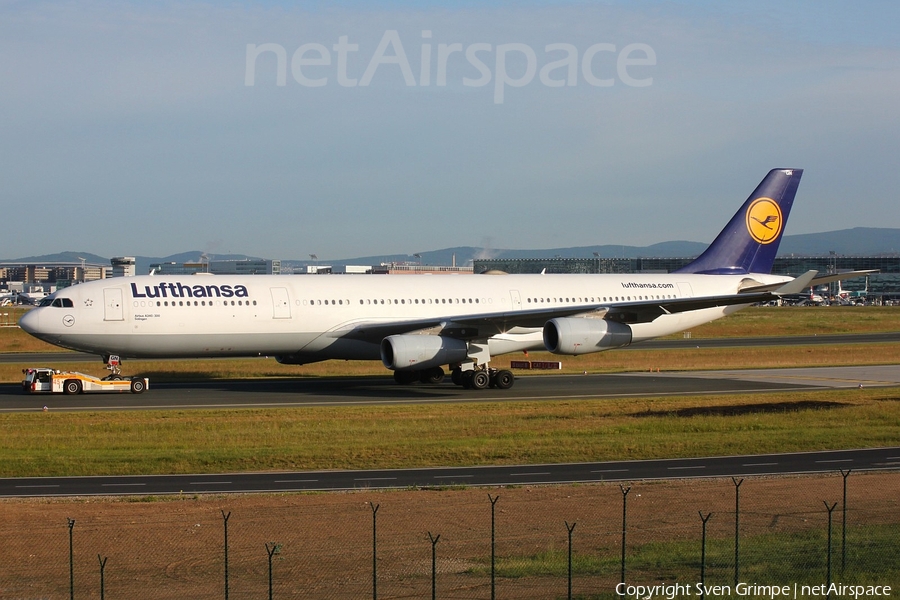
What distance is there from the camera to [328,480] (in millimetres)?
26703

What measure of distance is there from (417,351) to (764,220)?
79.3ft

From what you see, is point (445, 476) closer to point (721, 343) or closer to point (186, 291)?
point (186, 291)

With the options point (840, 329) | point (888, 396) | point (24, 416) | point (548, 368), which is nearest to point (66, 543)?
point (24, 416)

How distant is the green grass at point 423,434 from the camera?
2936 centimetres

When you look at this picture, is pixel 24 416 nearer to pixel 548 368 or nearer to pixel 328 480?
pixel 328 480

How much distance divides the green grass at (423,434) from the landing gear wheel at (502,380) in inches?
230

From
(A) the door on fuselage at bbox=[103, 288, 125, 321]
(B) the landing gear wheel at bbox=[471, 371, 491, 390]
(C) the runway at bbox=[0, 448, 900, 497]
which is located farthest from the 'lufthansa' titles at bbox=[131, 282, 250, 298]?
(C) the runway at bbox=[0, 448, 900, 497]

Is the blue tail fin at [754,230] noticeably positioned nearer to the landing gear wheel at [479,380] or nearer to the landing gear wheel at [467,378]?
the landing gear wheel at [479,380]

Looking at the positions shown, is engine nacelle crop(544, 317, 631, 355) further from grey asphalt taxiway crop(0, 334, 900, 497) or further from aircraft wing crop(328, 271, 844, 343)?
grey asphalt taxiway crop(0, 334, 900, 497)

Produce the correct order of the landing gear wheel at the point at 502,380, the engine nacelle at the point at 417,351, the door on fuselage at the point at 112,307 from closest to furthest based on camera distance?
1. the engine nacelle at the point at 417,351
2. the door on fuselage at the point at 112,307
3. the landing gear wheel at the point at 502,380

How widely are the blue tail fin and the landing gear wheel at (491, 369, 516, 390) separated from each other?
15.4 metres

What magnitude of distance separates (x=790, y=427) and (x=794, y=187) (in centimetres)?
2479

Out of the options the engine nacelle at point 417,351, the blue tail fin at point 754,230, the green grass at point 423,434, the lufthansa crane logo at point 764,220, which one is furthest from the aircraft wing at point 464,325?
the lufthansa crane logo at point 764,220

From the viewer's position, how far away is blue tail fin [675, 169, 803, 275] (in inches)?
2181
